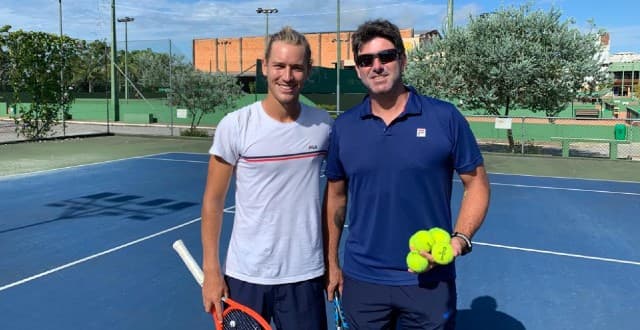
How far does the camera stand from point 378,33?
2.18 metres

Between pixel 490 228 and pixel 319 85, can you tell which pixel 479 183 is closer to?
pixel 490 228

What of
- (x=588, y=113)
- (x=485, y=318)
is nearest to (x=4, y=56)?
(x=485, y=318)

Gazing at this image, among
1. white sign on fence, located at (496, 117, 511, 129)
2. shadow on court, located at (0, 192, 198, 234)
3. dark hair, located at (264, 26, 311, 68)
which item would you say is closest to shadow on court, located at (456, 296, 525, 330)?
dark hair, located at (264, 26, 311, 68)

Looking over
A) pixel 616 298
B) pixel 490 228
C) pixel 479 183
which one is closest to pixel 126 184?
pixel 490 228

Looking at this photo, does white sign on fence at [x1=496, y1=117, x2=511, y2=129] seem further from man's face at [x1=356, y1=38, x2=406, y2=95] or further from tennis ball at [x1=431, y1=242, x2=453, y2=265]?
tennis ball at [x1=431, y1=242, x2=453, y2=265]

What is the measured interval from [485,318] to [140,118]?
1204 inches

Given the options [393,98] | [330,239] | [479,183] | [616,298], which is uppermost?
[393,98]

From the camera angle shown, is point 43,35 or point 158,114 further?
point 158,114

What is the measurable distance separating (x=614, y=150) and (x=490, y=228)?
32.4 ft

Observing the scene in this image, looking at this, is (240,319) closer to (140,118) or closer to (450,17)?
(450,17)

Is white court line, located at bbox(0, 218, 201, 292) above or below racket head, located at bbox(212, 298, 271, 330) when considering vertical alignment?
below

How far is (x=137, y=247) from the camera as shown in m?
6.04

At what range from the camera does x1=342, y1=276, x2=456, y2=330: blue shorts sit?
2.12 metres

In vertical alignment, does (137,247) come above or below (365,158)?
below
